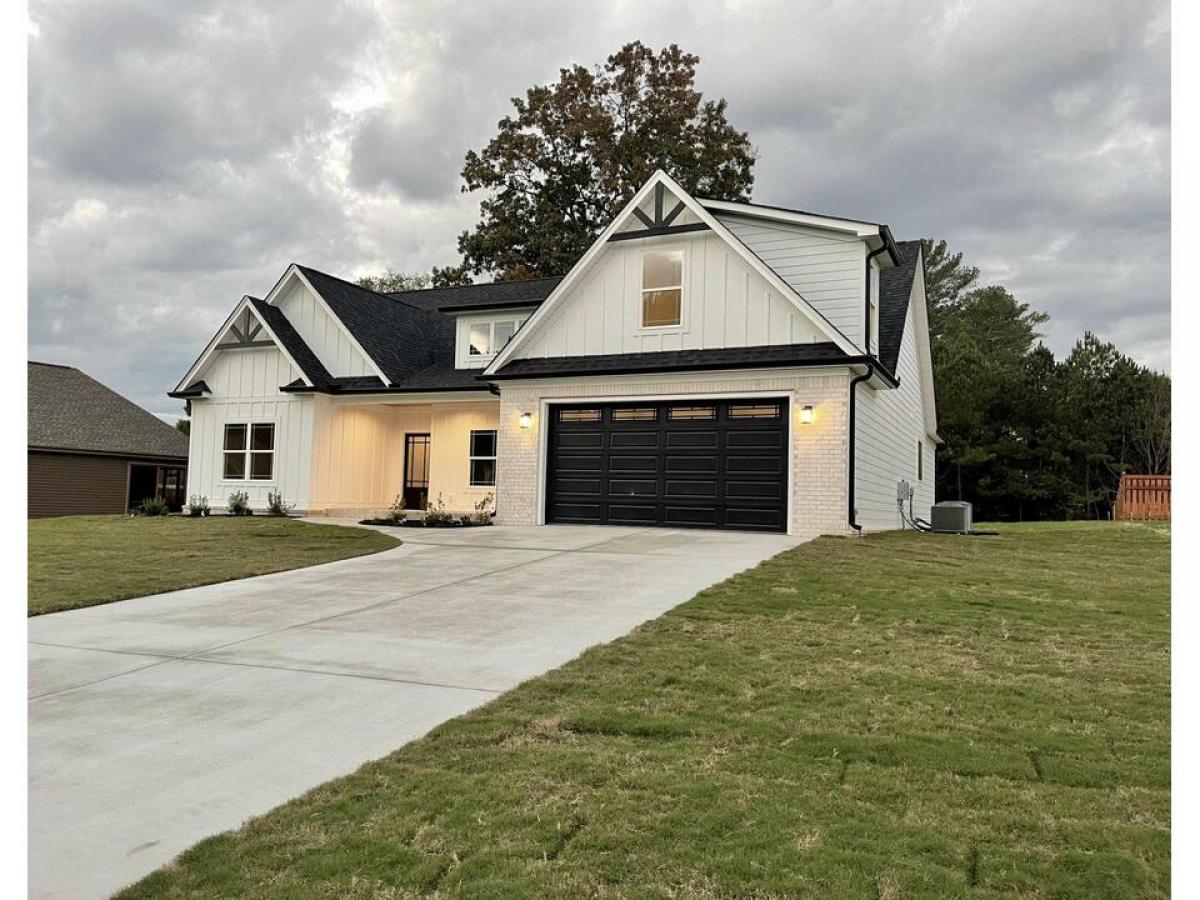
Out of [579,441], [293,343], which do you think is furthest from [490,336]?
[579,441]

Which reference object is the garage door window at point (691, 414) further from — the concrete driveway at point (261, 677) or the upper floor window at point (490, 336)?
the upper floor window at point (490, 336)

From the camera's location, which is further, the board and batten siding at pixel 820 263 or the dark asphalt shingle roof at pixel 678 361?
the board and batten siding at pixel 820 263

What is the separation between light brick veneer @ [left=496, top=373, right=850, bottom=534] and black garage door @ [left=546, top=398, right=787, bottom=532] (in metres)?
0.28

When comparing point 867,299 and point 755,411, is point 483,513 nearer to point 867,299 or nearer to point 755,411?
point 755,411

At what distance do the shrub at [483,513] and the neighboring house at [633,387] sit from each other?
525 mm

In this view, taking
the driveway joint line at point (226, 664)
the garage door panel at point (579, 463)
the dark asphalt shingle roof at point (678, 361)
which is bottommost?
the driveway joint line at point (226, 664)

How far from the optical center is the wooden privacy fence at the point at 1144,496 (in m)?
24.1

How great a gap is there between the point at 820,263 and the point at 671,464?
16.6 ft

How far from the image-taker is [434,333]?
24.2 metres

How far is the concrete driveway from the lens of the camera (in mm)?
3488

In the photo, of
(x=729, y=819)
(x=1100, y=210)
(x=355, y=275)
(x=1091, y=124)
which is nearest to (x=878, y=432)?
(x=1100, y=210)

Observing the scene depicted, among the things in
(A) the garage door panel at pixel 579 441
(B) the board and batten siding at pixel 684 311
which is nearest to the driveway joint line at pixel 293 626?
(A) the garage door panel at pixel 579 441

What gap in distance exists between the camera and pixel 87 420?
29.1m

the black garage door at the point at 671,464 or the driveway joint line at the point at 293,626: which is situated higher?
the black garage door at the point at 671,464
